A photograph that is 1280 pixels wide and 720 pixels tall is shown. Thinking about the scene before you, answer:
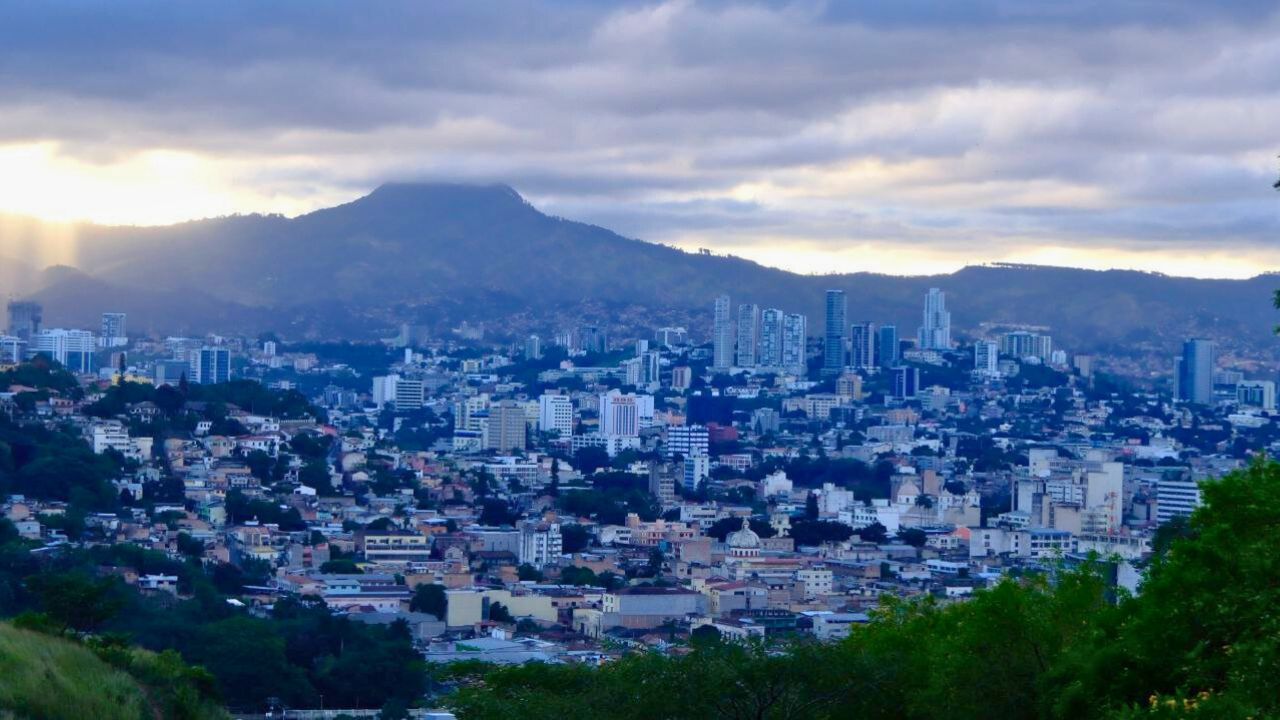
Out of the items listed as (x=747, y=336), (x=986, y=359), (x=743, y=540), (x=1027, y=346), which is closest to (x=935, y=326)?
(x=1027, y=346)

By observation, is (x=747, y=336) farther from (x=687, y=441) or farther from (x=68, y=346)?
(x=68, y=346)

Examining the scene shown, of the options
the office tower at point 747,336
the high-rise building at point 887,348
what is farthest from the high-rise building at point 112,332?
the high-rise building at point 887,348

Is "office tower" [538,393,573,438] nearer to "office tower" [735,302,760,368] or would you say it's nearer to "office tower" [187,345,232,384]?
"office tower" [187,345,232,384]

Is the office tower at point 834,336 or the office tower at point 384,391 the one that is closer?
the office tower at point 384,391

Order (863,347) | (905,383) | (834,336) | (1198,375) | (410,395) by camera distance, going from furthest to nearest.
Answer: (834,336) < (863,347) < (1198,375) < (905,383) < (410,395)

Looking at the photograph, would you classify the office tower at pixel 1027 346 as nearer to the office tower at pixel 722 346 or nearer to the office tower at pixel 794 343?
the office tower at pixel 794 343

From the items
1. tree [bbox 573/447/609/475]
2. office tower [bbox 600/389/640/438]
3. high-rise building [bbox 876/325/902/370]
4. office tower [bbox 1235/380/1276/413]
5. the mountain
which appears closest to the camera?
tree [bbox 573/447/609/475]

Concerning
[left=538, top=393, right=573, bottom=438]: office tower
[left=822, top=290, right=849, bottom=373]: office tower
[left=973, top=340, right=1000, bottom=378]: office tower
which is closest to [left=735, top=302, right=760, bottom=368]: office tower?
[left=822, top=290, right=849, bottom=373]: office tower
